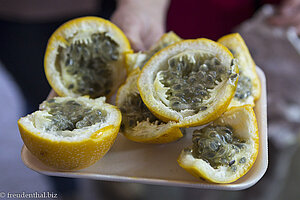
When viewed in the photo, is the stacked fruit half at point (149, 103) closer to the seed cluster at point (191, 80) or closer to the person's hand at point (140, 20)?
the seed cluster at point (191, 80)

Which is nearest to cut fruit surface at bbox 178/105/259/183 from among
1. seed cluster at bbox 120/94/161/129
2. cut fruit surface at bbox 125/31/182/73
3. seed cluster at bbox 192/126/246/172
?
seed cluster at bbox 192/126/246/172

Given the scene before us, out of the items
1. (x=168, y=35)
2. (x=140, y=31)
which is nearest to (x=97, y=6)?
(x=140, y=31)

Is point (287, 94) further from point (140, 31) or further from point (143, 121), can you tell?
point (143, 121)

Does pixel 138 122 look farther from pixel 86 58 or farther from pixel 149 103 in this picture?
pixel 86 58

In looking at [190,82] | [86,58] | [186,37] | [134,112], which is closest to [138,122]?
[134,112]

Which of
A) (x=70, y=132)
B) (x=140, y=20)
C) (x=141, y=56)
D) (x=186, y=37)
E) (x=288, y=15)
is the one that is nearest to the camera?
(x=70, y=132)
